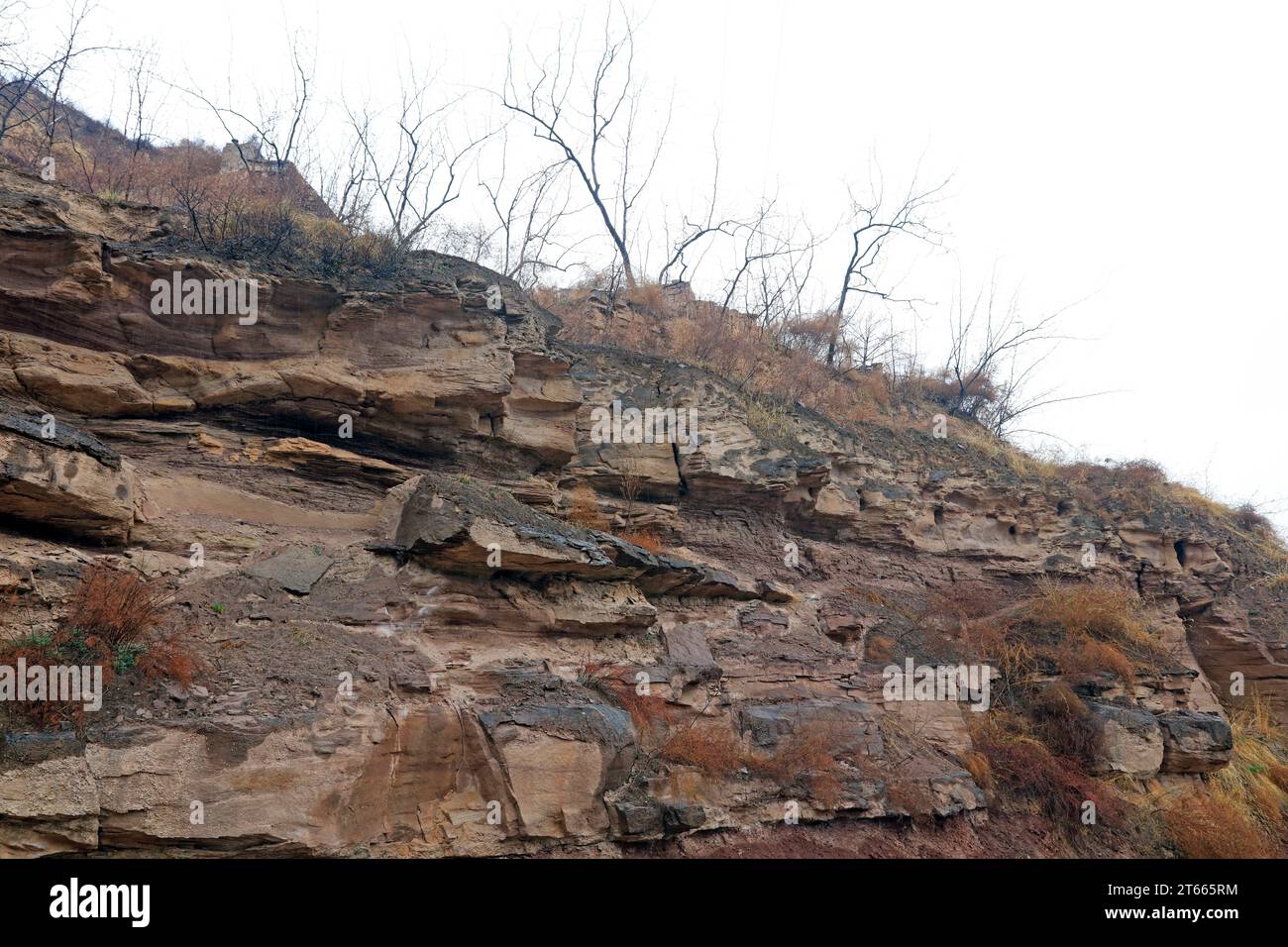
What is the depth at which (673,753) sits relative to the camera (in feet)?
27.3

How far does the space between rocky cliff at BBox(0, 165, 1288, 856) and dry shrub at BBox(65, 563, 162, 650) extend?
0.57 ft

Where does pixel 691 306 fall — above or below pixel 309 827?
above

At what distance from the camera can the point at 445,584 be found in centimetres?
831

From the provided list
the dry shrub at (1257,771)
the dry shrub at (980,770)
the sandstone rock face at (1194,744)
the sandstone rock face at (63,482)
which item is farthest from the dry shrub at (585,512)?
the dry shrub at (1257,771)

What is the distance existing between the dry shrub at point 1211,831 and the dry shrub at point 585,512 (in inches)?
333

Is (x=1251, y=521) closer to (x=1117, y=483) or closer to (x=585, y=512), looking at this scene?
(x=1117, y=483)

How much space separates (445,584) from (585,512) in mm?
3095

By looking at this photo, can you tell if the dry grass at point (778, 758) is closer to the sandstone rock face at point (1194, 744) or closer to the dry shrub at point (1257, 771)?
the sandstone rock face at point (1194, 744)

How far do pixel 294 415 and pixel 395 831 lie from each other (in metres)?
5.27

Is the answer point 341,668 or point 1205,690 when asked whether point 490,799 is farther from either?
point 1205,690

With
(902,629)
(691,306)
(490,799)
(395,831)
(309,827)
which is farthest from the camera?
(691,306)

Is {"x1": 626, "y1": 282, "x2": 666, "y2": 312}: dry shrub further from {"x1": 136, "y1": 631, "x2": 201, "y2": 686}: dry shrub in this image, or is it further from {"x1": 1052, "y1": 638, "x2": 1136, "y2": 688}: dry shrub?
{"x1": 136, "y1": 631, "x2": 201, "y2": 686}: dry shrub

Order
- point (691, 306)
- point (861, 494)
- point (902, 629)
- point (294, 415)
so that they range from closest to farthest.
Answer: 1. point (294, 415)
2. point (902, 629)
3. point (861, 494)
4. point (691, 306)

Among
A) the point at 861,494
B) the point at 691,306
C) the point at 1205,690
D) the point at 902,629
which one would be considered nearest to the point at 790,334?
the point at 691,306
